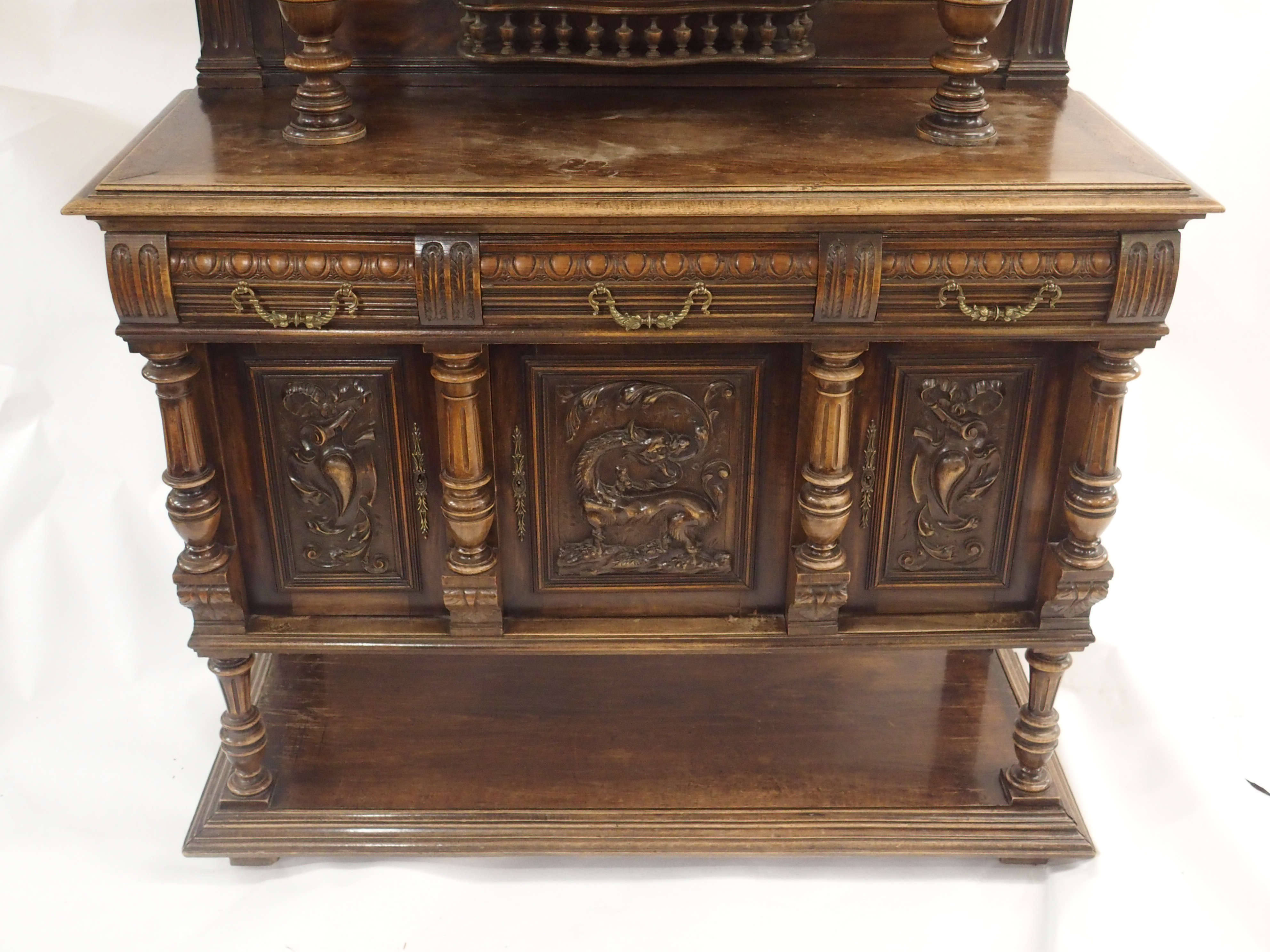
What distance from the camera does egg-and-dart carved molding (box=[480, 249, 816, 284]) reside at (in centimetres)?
218

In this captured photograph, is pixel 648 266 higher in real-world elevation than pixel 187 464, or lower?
higher

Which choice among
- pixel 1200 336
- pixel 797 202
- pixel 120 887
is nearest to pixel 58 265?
pixel 120 887

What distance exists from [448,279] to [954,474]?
912 mm

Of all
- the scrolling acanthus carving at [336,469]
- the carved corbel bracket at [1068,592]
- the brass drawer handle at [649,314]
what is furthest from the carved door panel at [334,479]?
the carved corbel bracket at [1068,592]

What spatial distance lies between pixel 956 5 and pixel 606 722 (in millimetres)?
1516

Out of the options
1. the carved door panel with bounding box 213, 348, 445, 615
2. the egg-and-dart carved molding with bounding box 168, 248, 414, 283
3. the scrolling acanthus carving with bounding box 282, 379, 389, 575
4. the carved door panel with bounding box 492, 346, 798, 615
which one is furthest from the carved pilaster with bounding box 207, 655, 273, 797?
the egg-and-dart carved molding with bounding box 168, 248, 414, 283

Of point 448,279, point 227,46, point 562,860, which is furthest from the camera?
point 562,860

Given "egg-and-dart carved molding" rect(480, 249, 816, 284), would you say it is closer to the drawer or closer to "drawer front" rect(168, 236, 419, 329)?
the drawer

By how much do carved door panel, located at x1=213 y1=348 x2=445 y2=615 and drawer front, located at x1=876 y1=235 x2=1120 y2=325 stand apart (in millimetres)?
800

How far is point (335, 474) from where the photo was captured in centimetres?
240

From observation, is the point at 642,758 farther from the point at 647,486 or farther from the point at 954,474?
the point at 954,474

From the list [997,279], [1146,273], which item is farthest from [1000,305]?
[1146,273]

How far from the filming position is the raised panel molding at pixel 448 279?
2166 mm

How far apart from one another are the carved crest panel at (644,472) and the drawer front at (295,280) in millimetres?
268
